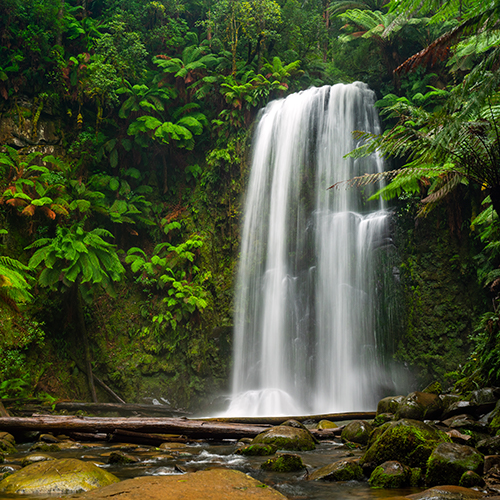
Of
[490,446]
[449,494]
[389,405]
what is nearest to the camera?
[449,494]

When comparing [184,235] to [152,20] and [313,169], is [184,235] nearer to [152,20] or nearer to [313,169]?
[313,169]

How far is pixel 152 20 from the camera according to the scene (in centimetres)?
1584

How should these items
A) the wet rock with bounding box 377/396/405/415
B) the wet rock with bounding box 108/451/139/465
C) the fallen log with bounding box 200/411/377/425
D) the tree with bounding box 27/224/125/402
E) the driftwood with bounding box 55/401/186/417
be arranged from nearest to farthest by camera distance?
the wet rock with bounding box 108/451/139/465 < the wet rock with bounding box 377/396/405/415 < the fallen log with bounding box 200/411/377/425 < the driftwood with bounding box 55/401/186/417 < the tree with bounding box 27/224/125/402

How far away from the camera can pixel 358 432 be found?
18.7 feet

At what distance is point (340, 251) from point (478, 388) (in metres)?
6.21

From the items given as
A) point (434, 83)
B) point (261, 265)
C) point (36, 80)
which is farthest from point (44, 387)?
point (434, 83)

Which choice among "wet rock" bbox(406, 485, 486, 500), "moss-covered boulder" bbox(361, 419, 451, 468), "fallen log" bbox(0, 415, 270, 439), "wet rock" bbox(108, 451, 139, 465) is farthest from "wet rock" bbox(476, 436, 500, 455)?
"wet rock" bbox(108, 451, 139, 465)

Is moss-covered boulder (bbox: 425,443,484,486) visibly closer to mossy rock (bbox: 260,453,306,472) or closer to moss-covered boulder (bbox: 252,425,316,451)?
mossy rock (bbox: 260,453,306,472)

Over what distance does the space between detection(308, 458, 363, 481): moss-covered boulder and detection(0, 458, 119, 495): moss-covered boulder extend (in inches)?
78.4

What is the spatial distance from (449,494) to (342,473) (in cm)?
118

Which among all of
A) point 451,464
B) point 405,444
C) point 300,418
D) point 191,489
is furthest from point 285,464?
point 300,418

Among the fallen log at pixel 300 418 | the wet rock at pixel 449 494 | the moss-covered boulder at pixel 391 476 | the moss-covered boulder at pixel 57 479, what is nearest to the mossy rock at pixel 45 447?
the moss-covered boulder at pixel 57 479

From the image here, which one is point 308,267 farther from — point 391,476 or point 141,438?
point 391,476

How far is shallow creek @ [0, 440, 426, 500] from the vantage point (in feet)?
11.6
